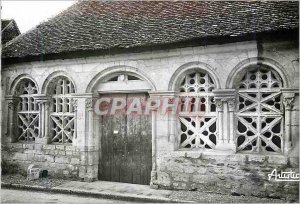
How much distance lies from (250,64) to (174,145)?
252 centimetres

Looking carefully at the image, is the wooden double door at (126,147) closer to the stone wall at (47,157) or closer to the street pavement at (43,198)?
the stone wall at (47,157)

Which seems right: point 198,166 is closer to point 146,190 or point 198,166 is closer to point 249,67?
point 146,190

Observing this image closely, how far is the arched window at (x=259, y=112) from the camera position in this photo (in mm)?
6410

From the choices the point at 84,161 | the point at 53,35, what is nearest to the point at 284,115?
the point at 84,161

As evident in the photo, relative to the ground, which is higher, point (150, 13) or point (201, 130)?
point (150, 13)

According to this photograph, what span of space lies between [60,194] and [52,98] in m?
2.90

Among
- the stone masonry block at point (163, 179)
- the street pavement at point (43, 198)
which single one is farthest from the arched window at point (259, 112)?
the street pavement at point (43, 198)

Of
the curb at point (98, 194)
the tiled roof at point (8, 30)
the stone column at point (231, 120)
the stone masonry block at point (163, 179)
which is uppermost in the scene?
the tiled roof at point (8, 30)

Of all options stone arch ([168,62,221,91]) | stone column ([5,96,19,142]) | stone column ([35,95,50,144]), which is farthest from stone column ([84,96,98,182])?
stone column ([5,96,19,142])

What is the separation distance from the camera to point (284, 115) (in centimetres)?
629

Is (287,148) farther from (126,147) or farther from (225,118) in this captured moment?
(126,147)

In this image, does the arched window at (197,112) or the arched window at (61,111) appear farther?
the arched window at (61,111)

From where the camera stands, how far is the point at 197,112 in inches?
279
